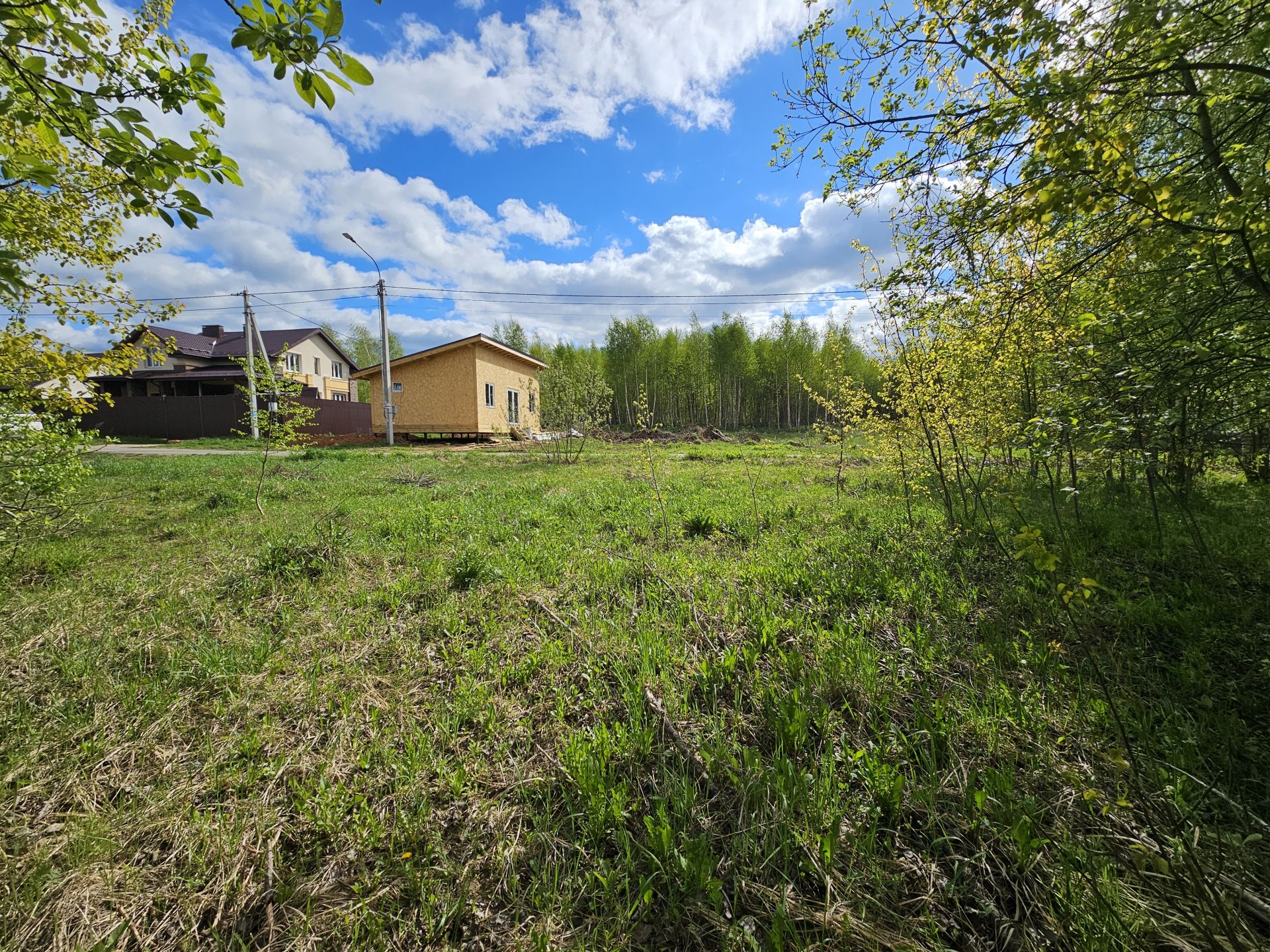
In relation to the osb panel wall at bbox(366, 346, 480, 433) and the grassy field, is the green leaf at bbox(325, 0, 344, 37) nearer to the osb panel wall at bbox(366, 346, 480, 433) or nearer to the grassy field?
the grassy field

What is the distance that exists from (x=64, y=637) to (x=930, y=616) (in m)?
5.99

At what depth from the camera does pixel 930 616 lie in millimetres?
3281

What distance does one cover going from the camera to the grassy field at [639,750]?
1.48 meters

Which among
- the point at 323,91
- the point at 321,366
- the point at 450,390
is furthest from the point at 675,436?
the point at 321,366

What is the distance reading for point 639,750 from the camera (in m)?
2.19

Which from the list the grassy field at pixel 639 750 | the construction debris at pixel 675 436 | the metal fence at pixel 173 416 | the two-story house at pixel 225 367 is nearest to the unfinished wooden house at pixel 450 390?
the two-story house at pixel 225 367

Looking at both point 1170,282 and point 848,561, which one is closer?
point 1170,282

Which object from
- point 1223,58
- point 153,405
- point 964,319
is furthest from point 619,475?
point 153,405

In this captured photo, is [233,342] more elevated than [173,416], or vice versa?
[233,342]

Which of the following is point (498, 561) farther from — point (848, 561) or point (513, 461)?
point (513, 461)

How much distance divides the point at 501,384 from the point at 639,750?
21.7m

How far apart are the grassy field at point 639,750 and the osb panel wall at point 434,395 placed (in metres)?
16.6

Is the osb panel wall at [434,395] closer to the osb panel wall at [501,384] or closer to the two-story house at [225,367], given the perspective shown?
the osb panel wall at [501,384]

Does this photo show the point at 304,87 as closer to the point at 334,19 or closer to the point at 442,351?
the point at 334,19
